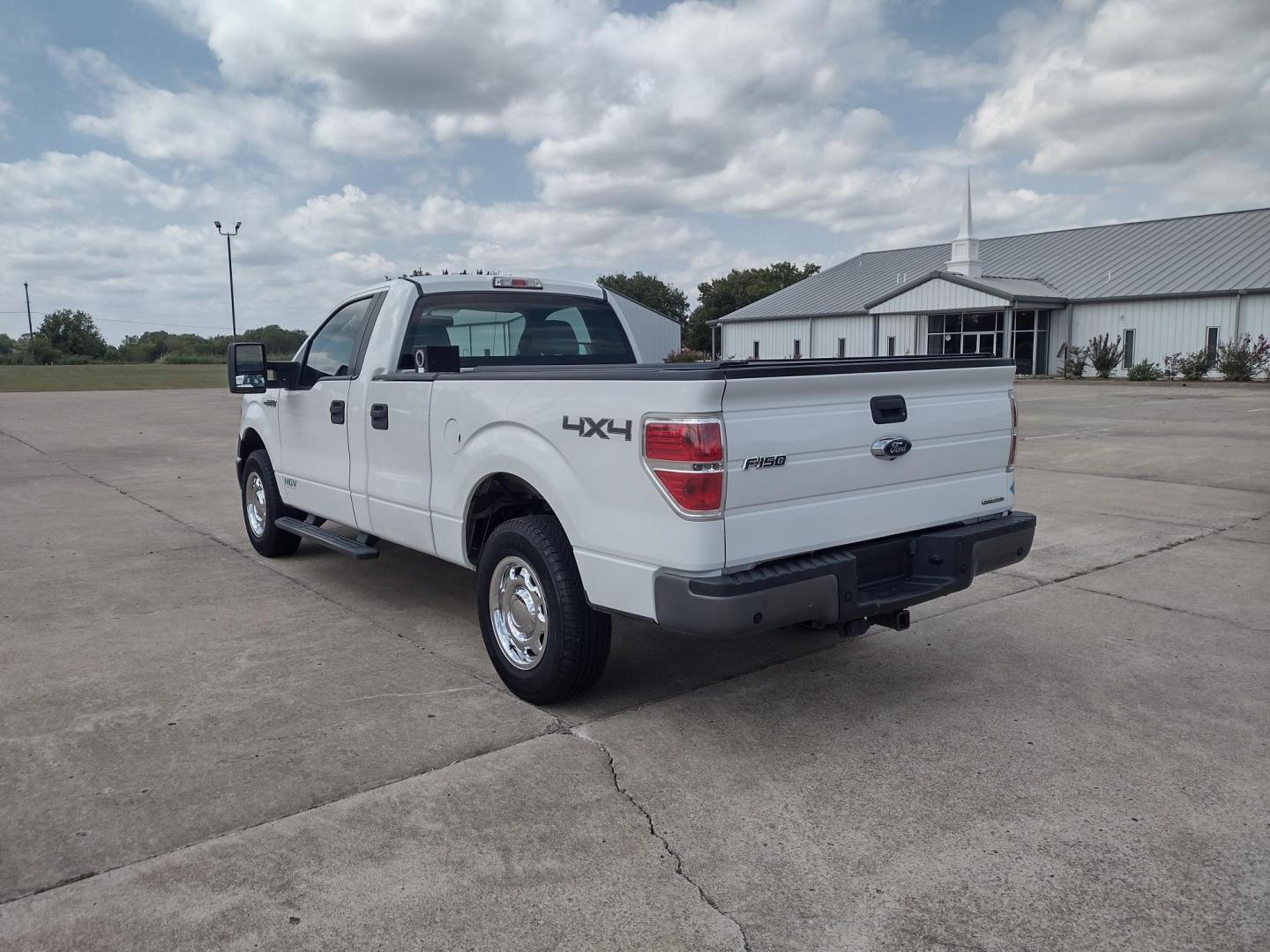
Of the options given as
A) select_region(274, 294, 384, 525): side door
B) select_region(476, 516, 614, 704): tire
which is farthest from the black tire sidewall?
select_region(274, 294, 384, 525): side door

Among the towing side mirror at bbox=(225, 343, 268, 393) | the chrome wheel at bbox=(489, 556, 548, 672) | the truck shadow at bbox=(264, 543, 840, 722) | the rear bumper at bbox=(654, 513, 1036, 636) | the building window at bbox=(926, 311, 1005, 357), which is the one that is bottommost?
the truck shadow at bbox=(264, 543, 840, 722)

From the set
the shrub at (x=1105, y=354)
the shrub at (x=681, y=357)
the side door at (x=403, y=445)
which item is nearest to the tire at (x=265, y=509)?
the side door at (x=403, y=445)

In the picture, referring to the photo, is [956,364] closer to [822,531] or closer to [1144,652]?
[822,531]

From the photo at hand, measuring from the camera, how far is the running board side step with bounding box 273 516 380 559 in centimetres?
564

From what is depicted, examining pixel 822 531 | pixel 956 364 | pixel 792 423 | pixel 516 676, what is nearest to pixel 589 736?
pixel 516 676

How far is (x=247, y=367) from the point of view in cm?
662

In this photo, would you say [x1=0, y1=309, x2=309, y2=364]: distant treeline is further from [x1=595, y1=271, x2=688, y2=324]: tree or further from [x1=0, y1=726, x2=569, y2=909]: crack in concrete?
[x1=0, y1=726, x2=569, y2=909]: crack in concrete

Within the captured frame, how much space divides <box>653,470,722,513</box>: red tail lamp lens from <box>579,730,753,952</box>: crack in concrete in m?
1.07

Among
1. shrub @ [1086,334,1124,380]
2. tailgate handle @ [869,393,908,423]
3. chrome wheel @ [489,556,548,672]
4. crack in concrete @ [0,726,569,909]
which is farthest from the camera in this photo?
shrub @ [1086,334,1124,380]

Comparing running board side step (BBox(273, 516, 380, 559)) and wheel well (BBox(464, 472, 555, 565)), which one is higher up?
wheel well (BBox(464, 472, 555, 565))

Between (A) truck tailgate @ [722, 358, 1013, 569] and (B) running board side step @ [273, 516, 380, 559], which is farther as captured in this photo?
(B) running board side step @ [273, 516, 380, 559]

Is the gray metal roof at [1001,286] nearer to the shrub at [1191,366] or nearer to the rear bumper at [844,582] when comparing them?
the shrub at [1191,366]

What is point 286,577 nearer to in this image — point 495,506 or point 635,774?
point 495,506

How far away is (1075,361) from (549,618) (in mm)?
43355
